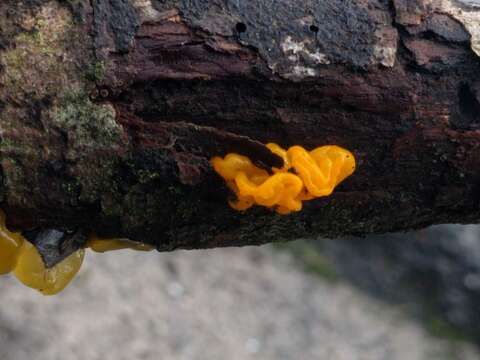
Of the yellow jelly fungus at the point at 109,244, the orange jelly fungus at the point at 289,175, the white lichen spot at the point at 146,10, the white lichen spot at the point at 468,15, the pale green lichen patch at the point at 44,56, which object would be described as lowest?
the yellow jelly fungus at the point at 109,244

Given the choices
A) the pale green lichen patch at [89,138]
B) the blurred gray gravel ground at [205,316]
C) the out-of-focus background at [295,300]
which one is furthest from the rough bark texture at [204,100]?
the out-of-focus background at [295,300]

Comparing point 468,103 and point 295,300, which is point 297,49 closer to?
point 468,103

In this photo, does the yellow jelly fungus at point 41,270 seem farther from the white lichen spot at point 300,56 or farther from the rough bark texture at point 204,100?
the white lichen spot at point 300,56

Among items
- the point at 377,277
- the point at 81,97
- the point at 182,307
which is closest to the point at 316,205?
the point at 81,97

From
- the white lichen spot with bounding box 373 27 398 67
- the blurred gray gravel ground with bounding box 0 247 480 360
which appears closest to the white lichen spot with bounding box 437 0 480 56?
the white lichen spot with bounding box 373 27 398 67

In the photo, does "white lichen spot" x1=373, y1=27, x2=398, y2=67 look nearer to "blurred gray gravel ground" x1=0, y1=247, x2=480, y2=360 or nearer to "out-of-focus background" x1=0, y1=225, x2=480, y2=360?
"blurred gray gravel ground" x1=0, y1=247, x2=480, y2=360

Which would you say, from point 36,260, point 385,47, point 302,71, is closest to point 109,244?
point 36,260

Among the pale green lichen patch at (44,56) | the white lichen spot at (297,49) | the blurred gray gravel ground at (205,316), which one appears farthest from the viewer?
the blurred gray gravel ground at (205,316)

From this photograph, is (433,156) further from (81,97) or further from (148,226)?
(81,97)
